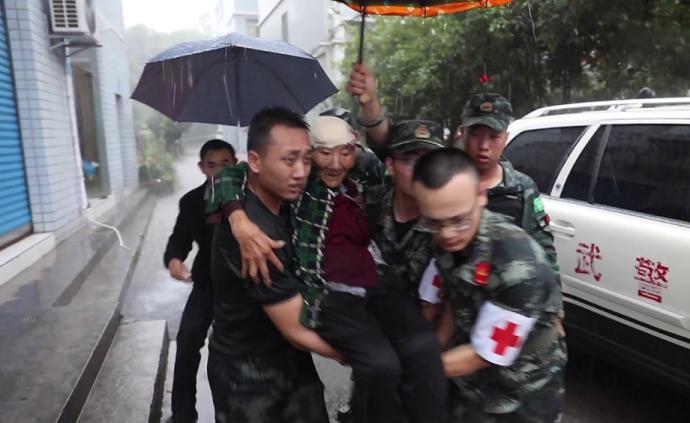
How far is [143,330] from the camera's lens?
154 inches

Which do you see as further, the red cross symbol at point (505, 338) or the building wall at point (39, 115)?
the building wall at point (39, 115)

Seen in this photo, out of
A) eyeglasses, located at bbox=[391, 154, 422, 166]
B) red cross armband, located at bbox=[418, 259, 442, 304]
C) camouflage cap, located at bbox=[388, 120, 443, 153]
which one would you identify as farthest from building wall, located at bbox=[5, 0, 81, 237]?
red cross armband, located at bbox=[418, 259, 442, 304]

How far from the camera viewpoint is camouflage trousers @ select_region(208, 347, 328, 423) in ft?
5.76

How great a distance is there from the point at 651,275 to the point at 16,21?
19.5ft

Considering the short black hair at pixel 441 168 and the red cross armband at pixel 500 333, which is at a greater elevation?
the short black hair at pixel 441 168

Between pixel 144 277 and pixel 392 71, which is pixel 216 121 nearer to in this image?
pixel 144 277

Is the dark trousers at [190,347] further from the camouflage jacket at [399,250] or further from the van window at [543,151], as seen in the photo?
the van window at [543,151]

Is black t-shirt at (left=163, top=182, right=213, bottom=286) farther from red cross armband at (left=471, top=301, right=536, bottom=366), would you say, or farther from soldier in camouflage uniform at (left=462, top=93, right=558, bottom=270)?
red cross armband at (left=471, top=301, right=536, bottom=366)

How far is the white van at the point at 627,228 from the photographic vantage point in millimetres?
2498

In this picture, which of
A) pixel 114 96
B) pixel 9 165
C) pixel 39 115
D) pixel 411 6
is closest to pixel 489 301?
pixel 411 6

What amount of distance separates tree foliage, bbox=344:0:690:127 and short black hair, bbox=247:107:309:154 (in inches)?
146

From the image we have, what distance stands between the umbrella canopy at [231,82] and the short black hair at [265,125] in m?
1.03

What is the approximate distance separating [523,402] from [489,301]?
1.22 feet

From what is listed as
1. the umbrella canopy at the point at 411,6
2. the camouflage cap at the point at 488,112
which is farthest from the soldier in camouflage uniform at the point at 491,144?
the umbrella canopy at the point at 411,6
